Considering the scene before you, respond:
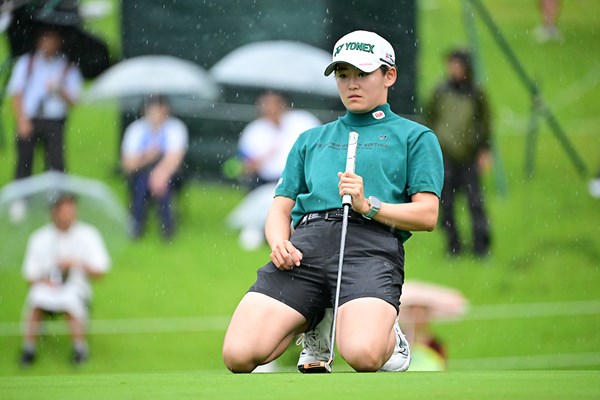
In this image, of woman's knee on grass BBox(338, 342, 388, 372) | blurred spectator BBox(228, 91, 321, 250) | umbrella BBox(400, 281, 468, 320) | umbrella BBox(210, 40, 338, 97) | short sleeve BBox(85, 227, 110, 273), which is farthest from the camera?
umbrella BBox(210, 40, 338, 97)

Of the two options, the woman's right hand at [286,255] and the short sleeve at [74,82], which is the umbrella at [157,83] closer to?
the short sleeve at [74,82]

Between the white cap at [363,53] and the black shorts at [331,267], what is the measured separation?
55 cm

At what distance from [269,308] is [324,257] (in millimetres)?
258

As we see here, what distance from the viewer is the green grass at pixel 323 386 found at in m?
3.30

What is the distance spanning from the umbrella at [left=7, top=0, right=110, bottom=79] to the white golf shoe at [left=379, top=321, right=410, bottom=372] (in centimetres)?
506

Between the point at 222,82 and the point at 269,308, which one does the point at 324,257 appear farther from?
the point at 222,82

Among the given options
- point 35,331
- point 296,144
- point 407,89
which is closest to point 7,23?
point 35,331

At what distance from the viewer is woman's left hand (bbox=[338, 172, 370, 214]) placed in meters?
4.14

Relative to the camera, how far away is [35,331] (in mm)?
8500

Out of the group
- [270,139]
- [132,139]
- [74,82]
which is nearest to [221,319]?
[270,139]

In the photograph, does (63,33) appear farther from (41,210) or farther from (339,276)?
(339,276)

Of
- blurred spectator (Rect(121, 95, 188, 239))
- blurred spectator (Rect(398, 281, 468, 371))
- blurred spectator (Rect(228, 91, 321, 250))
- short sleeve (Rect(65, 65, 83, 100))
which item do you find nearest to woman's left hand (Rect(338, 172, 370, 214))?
blurred spectator (Rect(398, 281, 468, 371))

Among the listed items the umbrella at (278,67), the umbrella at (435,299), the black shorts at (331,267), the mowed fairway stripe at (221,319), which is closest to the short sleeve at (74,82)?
the umbrella at (278,67)

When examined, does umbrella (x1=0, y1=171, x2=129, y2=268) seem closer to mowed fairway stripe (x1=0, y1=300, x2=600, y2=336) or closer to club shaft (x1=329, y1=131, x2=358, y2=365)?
mowed fairway stripe (x1=0, y1=300, x2=600, y2=336)
